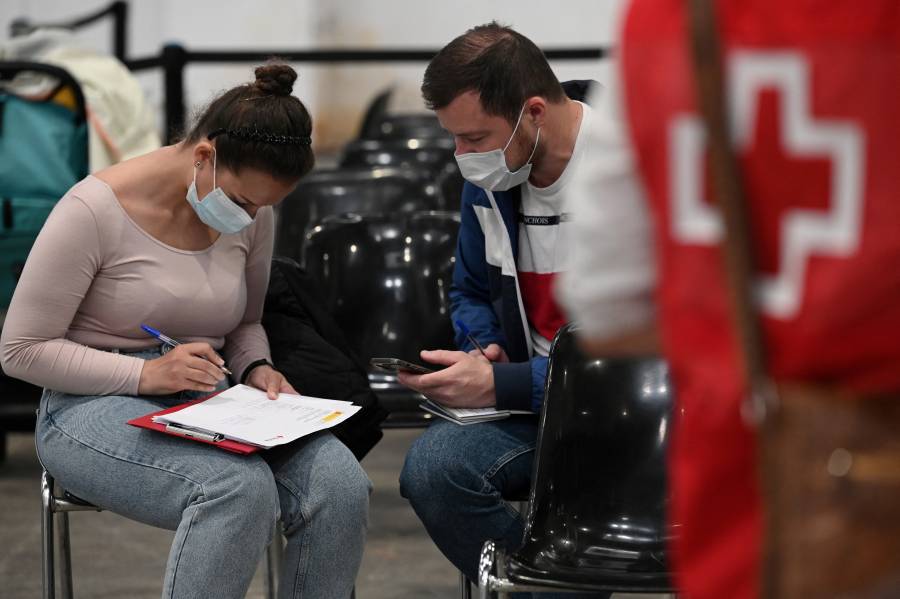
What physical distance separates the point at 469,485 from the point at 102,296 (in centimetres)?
76

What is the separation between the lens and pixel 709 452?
3.05ft

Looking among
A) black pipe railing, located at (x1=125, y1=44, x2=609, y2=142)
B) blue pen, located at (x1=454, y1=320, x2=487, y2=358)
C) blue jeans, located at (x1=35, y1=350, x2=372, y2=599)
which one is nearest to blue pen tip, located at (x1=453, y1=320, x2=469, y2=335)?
blue pen, located at (x1=454, y1=320, x2=487, y2=358)

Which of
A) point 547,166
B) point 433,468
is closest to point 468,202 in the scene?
point 547,166

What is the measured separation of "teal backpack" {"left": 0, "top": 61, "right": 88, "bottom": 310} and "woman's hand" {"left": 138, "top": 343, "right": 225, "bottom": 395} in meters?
1.58

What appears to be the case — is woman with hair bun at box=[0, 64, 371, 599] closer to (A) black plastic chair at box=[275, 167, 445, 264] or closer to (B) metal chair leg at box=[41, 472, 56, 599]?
(B) metal chair leg at box=[41, 472, 56, 599]

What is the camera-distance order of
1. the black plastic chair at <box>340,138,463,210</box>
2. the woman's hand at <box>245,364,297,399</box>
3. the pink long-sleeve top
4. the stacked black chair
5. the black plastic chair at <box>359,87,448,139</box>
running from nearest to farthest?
the pink long-sleeve top < the woman's hand at <box>245,364,297,399</box> < the stacked black chair < the black plastic chair at <box>340,138,463,210</box> < the black plastic chair at <box>359,87,448,139</box>

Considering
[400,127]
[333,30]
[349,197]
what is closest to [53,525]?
[349,197]

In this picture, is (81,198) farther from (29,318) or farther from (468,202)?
(468,202)

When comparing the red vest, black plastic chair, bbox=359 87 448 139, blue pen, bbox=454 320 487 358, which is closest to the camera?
the red vest

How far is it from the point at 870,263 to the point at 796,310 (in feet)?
0.20

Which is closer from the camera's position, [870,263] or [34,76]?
[870,263]

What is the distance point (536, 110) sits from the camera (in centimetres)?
240

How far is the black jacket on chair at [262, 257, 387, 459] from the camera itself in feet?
7.89

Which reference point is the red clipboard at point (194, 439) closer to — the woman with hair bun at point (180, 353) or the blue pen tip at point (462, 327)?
the woman with hair bun at point (180, 353)
